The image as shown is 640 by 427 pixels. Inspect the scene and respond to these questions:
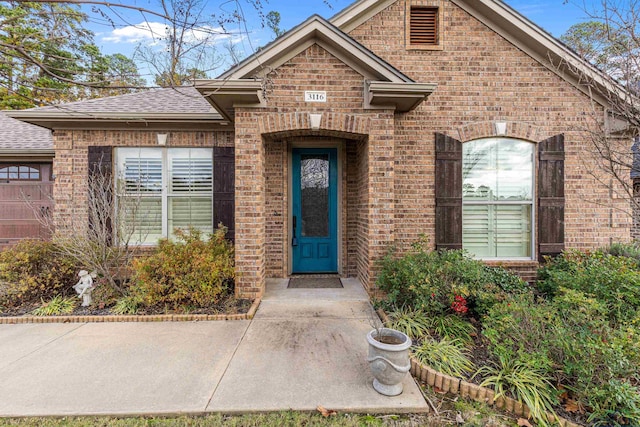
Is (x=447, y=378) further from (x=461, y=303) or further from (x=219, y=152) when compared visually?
(x=219, y=152)

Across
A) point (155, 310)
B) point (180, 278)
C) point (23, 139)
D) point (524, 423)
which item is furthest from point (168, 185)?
point (524, 423)

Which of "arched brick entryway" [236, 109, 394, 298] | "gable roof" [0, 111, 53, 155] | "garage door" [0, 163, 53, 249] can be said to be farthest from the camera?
"garage door" [0, 163, 53, 249]

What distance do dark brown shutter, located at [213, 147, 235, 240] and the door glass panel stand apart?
1419 mm

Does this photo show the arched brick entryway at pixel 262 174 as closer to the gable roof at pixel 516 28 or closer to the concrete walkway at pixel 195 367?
the concrete walkway at pixel 195 367

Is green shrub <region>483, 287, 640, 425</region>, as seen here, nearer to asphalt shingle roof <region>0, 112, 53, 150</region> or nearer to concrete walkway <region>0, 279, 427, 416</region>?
concrete walkway <region>0, 279, 427, 416</region>

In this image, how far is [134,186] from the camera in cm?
600

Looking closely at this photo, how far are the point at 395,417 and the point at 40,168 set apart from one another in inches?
351

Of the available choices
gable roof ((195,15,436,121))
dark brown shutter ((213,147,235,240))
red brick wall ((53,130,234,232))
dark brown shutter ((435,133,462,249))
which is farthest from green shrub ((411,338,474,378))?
red brick wall ((53,130,234,232))

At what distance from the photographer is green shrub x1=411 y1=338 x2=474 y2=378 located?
294 centimetres

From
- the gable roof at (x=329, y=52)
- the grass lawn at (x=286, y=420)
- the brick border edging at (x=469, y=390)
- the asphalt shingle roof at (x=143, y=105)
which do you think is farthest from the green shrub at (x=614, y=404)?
the asphalt shingle roof at (x=143, y=105)

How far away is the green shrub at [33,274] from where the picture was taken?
4.47m

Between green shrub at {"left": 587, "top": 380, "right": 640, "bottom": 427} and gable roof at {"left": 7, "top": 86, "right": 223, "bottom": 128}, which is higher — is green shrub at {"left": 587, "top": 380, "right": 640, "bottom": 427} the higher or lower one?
the lower one

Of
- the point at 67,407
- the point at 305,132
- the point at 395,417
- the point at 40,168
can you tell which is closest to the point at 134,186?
the point at 40,168

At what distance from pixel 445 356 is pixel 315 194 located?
393 cm
